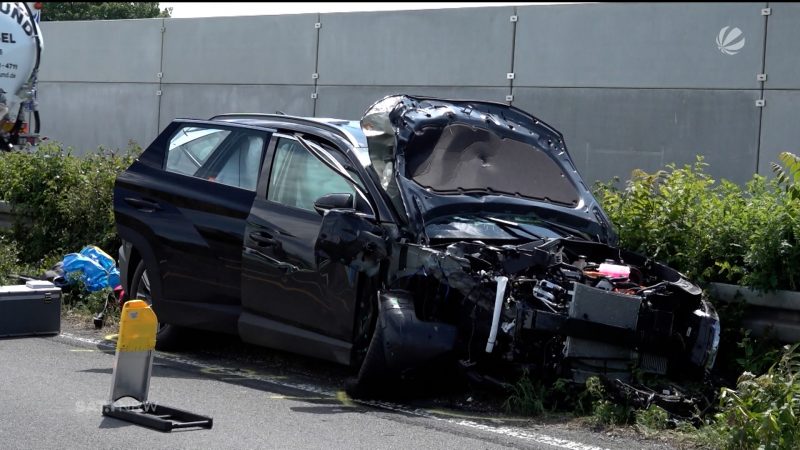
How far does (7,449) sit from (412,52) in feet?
42.5

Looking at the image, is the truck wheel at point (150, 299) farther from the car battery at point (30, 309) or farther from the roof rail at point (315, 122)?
the roof rail at point (315, 122)

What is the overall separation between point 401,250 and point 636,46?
30.3ft

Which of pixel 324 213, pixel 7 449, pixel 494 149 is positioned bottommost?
pixel 7 449

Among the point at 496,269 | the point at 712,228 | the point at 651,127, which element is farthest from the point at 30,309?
the point at 651,127

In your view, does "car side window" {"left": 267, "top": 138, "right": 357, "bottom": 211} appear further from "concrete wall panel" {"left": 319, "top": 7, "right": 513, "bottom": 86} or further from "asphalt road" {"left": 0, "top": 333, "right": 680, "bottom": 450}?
"concrete wall panel" {"left": 319, "top": 7, "right": 513, "bottom": 86}

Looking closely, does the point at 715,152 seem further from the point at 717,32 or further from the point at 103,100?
the point at 103,100

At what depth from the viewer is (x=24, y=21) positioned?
17.4 m

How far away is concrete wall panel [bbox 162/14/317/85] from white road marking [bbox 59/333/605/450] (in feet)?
36.7

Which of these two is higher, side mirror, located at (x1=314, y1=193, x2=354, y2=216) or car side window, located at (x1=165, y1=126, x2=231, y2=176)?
car side window, located at (x1=165, y1=126, x2=231, y2=176)

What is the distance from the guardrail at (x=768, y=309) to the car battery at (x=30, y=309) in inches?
209

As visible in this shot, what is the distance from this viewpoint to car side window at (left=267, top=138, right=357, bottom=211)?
771cm

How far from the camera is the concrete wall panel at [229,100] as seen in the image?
1969 centimetres

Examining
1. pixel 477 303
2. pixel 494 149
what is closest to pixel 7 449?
pixel 477 303

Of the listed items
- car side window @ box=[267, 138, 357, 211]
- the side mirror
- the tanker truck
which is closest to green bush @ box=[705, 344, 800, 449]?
the side mirror
